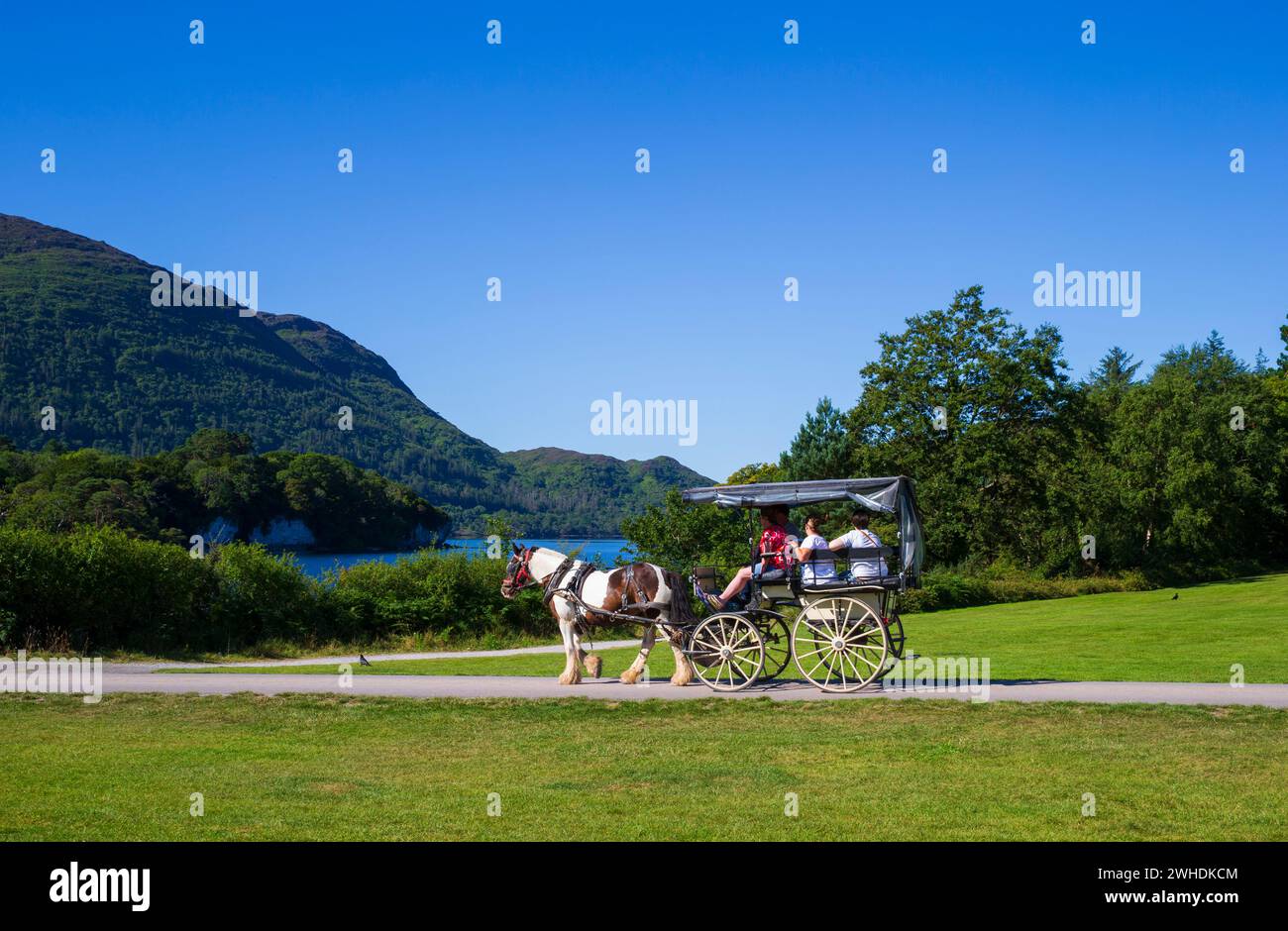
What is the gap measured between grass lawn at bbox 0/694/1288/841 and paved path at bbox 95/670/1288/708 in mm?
683

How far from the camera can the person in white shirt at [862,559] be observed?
14.9 meters

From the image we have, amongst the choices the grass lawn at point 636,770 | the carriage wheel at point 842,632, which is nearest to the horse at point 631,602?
the carriage wheel at point 842,632

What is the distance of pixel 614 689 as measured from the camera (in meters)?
15.3

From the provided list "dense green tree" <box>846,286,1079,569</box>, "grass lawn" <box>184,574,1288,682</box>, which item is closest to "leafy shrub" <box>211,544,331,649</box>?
"grass lawn" <box>184,574,1288,682</box>

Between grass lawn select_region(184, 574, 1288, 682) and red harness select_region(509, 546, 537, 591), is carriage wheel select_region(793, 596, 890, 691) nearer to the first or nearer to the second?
grass lawn select_region(184, 574, 1288, 682)

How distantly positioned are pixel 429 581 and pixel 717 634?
1375 cm

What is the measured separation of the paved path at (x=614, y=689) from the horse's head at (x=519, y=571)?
1398 millimetres

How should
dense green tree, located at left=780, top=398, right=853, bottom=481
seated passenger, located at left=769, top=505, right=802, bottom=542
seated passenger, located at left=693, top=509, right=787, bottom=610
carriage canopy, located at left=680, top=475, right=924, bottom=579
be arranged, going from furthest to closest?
dense green tree, located at left=780, top=398, right=853, bottom=481, seated passenger, located at left=769, top=505, right=802, bottom=542, seated passenger, located at left=693, top=509, right=787, bottom=610, carriage canopy, located at left=680, top=475, right=924, bottom=579

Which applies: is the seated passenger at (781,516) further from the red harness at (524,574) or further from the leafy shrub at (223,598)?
the leafy shrub at (223,598)

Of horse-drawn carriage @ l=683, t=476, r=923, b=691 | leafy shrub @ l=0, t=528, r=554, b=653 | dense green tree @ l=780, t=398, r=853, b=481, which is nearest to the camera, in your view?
horse-drawn carriage @ l=683, t=476, r=923, b=691

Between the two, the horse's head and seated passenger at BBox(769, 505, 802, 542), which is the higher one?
seated passenger at BBox(769, 505, 802, 542)

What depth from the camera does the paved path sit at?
45.6 ft

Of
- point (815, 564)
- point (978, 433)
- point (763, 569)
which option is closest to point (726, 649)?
point (763, 569)
